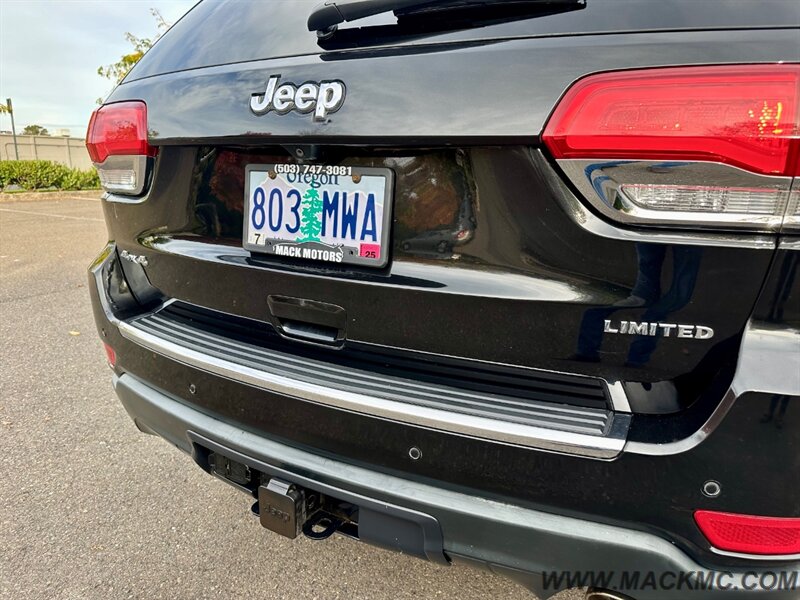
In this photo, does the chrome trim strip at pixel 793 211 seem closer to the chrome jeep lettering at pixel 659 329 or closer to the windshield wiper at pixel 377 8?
the chrome jeep lettering at pixel 659 329

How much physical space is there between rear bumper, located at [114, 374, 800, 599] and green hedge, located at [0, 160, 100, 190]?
16.5 meters

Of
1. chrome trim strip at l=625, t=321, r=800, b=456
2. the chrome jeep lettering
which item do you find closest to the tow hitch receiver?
the chrome jeep lettering

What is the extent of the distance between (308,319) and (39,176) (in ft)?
58.1

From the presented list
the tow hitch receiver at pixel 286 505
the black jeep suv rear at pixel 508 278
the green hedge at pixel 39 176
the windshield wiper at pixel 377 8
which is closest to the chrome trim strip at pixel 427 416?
the black jeep suv rear at pixel 508 278

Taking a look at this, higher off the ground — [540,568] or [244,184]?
[244,184]

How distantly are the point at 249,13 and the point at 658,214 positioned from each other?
132cm

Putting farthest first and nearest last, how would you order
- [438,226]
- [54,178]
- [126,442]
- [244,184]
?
[54,178] → [126,442] → [244,184] → [438,226]

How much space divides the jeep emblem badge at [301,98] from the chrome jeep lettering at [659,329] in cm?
76

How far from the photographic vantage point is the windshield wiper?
1.15m

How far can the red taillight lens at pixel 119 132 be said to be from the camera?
1.66m

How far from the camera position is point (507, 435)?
1.15 metres

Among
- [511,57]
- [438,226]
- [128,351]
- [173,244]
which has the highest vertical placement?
[511,57]

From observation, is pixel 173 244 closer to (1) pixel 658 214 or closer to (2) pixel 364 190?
(2) pixel 364 190

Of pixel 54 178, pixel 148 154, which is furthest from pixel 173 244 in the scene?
pixel 54 178
